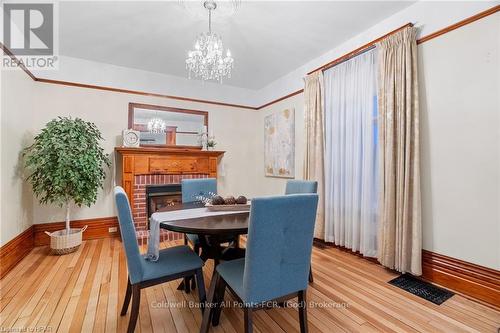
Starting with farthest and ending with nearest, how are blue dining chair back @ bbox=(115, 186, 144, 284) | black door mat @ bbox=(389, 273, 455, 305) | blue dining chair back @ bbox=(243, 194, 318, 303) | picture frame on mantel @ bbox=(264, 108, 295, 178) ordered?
picture frame on mantel @ bbox=(264, 108, 295, 178) → black door mat @ bbox=(389, 273, 455, 305) → blue dining chair back @ bbox=(115, 186, 144, 284) → blue dining chair back @ bbox=(243, 194, 318, 303)

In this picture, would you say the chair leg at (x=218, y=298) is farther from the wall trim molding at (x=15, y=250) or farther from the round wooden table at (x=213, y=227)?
the wall trim molding at (x=15, y=250)

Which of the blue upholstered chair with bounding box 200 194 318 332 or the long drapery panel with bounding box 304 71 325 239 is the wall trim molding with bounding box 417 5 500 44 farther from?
the blue upholstered chair with bounding box 200 194 318 332

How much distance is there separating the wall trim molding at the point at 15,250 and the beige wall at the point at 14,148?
65 millimetres

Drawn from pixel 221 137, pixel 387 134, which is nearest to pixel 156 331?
pixel 387 134

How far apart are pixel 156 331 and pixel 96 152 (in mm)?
2474

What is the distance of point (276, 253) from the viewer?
1219 millimetres

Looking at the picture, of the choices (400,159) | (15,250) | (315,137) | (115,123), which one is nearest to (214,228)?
(400,159)

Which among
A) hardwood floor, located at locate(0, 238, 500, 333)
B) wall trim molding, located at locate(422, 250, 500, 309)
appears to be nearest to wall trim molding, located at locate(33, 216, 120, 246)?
hardwood floor, located at locate(0, 238, 500, 333)

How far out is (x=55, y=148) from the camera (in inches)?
107

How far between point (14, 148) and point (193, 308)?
2757 mm

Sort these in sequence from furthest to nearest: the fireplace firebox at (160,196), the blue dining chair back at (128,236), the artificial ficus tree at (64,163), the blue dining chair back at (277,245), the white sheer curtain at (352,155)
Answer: the fireplace firebox at (160,196), the artificial ficus tree at (64,163), the white sheer curtain at (352,155), the blue dining chair back at (128,236), the blue dining chair back at (277,245)

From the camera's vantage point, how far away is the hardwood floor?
158 centimetres

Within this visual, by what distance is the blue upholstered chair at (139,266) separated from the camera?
1.38 meters

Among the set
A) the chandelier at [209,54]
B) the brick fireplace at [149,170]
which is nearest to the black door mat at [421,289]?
the chandelier at [209,54]
